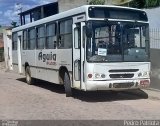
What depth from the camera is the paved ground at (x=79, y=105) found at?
11.5 meters

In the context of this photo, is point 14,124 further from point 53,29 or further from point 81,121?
point 53,29

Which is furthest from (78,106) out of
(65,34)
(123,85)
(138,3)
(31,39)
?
(138,3)

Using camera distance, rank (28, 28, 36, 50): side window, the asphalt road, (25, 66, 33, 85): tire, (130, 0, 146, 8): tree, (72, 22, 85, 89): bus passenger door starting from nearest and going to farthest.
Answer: the asphalt road < (72, 22, 85, 89): bus passenger door < (28, 28, 36, 50): side window < (25, 66, 33, 85): tire < (130, 0, 146, 8): tree

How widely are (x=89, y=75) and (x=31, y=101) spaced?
8.23 feet

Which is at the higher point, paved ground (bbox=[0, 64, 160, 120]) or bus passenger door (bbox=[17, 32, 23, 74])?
bus passenger door (bbox=[17, 32, 23, 74])

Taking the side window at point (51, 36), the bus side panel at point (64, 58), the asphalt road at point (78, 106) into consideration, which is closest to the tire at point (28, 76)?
the asphalt road at point (78, 106)

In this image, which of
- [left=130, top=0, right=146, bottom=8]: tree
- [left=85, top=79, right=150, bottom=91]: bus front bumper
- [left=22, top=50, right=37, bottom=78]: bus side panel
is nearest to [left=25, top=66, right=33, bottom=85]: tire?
[left=22, top=50, right=37, bottom=78]: bus side panel

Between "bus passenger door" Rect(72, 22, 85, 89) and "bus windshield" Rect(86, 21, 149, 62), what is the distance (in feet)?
1.57

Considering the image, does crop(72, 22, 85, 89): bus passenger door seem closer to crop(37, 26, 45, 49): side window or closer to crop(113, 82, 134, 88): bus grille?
crop(113, 82, 134, 88): bus grille

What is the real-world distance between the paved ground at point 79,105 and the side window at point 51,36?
1.97 metres

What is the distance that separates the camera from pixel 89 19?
13984mm

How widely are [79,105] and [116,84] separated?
140 centimetres

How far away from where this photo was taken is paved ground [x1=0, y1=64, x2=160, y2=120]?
1152cm

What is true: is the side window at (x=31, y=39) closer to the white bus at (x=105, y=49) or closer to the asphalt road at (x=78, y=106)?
the asphalt road at (x=78, y=106)
